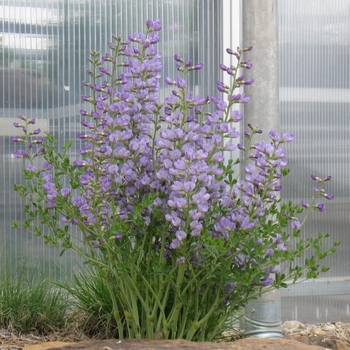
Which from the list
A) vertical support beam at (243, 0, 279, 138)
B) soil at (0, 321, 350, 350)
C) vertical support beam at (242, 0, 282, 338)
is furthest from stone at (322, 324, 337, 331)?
vertical support beam at (243, 0, 279, 138)

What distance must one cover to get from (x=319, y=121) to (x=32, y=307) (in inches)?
105

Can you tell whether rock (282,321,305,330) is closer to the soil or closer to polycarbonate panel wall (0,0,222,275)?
the soil

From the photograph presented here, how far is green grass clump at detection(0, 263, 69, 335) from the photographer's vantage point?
422 cm

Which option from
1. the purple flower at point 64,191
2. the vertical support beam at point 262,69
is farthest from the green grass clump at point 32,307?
the vertical support beam at point 262,69

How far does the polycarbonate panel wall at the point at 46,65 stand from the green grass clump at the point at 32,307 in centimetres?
59

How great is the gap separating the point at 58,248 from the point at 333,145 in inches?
89.5

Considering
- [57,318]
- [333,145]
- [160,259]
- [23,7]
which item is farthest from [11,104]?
[333,145]

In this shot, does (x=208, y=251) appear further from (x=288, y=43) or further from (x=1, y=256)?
(x=288, y=43)

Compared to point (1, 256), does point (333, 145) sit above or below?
above

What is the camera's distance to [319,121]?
5.58 m

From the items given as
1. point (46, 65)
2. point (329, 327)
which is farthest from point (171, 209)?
point (329, 327)

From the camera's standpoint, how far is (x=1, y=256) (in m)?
4.98

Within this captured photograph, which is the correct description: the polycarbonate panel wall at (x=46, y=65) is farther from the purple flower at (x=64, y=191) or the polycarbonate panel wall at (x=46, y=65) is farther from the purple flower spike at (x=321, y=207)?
the purple flower spike at (x=321, y=207)

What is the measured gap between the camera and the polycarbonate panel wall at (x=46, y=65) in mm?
5059
